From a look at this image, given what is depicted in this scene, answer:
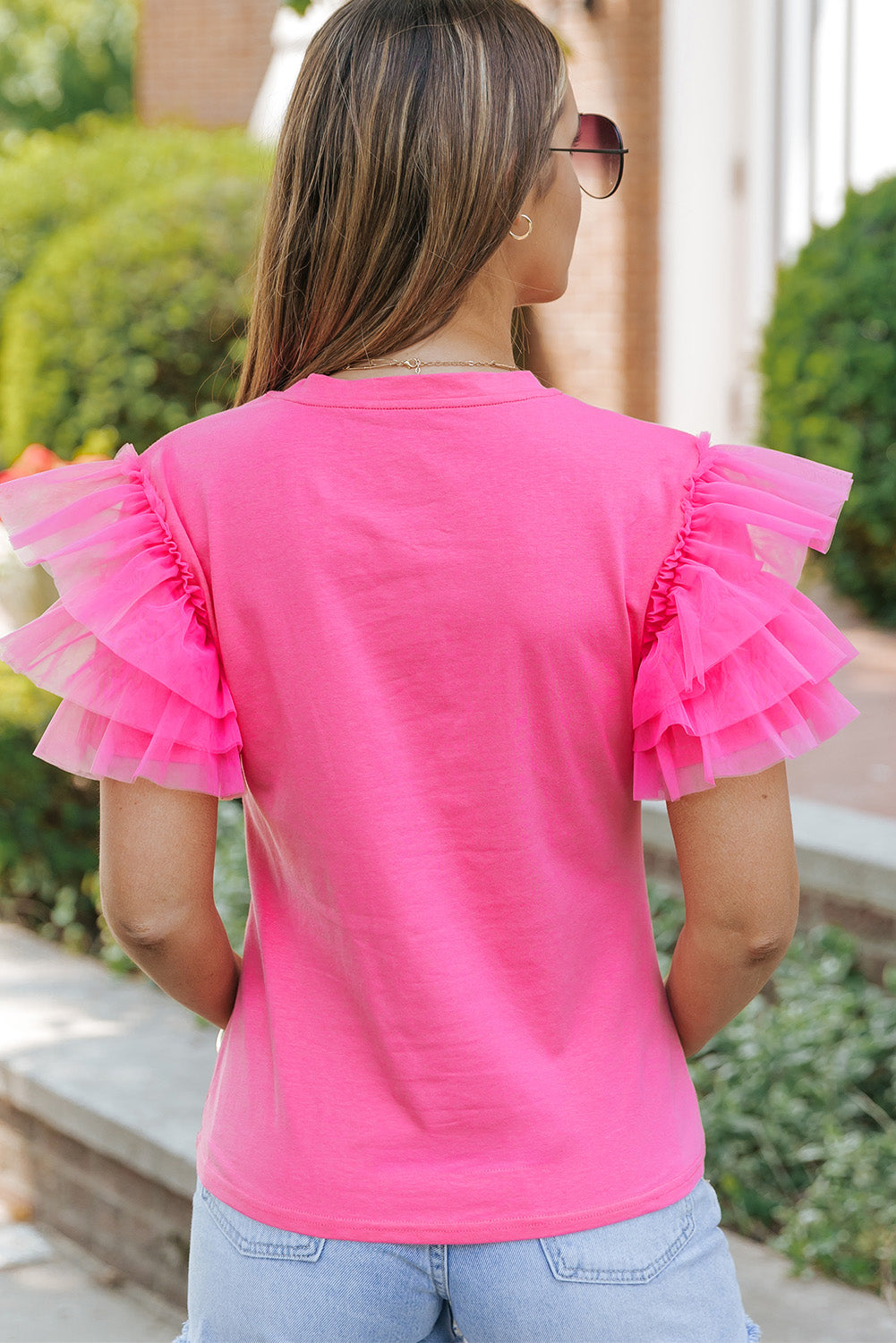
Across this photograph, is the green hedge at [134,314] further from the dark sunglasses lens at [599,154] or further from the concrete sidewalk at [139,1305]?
the dark sunglasses lens at [599,154]

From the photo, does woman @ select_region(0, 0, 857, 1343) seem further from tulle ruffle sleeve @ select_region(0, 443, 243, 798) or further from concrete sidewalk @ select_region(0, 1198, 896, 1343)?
concrete sidewalk @ select_region(0, 1198, 896, 1343)

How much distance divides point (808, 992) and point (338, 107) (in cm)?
239

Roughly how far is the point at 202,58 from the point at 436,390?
1191 cm

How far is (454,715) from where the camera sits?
48.4 inches

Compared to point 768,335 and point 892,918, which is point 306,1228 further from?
point 768,335

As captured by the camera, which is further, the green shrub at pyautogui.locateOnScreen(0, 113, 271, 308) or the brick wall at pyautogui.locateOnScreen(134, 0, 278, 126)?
the brick wall at pyautogui.locateOnScreen(134, 0, 278, 126)

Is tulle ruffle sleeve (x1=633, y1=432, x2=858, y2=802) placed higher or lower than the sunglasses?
lower

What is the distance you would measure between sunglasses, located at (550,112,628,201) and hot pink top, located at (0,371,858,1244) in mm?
289

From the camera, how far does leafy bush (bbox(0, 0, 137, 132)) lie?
32594 mm

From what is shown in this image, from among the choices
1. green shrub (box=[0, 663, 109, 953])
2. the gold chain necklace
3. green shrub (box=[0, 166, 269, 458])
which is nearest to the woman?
the gold chain necklace

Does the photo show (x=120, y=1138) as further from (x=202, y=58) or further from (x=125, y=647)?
(x=202, y=58)

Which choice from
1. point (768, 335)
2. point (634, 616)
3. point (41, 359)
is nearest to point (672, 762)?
point (634, 616)

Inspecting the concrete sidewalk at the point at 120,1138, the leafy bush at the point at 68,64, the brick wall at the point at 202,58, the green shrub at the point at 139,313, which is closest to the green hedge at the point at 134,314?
the green shrub at the point at 139,313

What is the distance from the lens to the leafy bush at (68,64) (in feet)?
107
